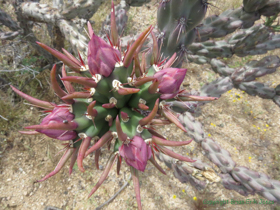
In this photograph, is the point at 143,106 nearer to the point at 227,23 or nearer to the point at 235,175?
the point at 235,175

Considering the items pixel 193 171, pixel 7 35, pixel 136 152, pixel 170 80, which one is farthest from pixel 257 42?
pixel 7 35

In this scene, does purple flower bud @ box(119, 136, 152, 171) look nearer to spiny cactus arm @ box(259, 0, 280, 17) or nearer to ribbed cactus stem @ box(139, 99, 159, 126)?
ribbed cactus stem @ box(139, 99, 159, 126)

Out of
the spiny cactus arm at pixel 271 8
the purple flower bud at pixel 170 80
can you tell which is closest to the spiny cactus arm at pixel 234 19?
the spiny cactus arm at pixel 271 8

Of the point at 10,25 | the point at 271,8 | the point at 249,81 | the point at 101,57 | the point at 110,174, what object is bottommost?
the point at 110,174

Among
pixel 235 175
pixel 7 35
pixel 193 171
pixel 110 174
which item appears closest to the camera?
pixel 193 171

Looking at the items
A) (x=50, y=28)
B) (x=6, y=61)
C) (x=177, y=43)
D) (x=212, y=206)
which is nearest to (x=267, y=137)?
(x=212, y=206)

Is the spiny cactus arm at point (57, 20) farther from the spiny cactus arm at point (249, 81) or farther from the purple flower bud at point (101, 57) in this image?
the spiny cactus arm at point (249, 81)
